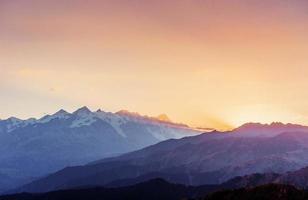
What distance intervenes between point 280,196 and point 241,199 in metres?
13.7

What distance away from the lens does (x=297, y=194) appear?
195500mm

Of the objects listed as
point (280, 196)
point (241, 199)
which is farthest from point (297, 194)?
point (241, 199)

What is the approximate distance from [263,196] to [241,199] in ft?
25.7

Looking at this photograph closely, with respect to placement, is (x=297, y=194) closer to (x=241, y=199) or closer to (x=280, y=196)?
(x=280, y=196)

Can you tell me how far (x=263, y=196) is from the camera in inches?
7830

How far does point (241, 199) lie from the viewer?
199625mm

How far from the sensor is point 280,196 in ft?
644

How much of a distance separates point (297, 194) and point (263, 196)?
11802 millimetres

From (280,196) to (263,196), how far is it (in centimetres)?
607
